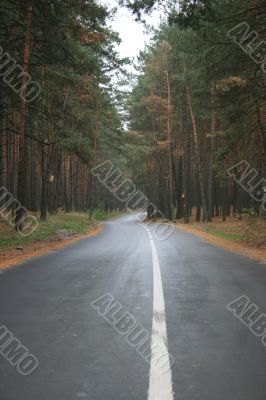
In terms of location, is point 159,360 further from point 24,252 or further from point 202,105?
point 202,105

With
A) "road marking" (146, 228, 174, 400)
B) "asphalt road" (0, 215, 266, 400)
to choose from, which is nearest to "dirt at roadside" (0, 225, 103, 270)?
"asphalt road" (0, 215, 266, 400)

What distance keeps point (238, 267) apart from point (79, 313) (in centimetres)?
618

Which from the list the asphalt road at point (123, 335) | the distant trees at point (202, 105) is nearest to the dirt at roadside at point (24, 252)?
the asphalt road at point (123, 335)

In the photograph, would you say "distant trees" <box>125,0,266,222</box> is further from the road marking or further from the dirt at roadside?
the road marking

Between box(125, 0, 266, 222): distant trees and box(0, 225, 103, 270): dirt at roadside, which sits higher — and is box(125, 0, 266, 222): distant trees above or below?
above

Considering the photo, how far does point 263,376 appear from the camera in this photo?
165 inches

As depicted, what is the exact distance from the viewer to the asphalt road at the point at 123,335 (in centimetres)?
393

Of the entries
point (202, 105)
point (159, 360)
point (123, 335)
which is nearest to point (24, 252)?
point (202, 105)

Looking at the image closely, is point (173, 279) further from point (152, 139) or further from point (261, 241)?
point (152, 139)

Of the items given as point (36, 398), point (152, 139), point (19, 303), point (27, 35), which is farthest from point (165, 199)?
point (36, 398)

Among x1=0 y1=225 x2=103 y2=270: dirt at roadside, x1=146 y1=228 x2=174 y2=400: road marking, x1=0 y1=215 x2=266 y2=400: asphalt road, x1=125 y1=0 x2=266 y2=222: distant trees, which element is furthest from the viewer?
x1=125 y1=0 x2=266 y2=222: distant trees

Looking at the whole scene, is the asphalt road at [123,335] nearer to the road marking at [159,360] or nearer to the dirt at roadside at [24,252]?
the road marking at [159,360]

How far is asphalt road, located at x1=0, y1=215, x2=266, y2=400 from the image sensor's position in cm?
393

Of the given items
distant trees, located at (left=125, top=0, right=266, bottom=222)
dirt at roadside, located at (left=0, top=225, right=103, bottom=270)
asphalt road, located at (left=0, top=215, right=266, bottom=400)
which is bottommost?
dirt at roadside, located at (left=0, top=225, right=103, bottom=270)
